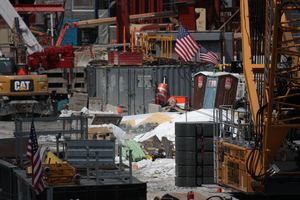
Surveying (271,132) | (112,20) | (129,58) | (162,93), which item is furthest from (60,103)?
(271,132)

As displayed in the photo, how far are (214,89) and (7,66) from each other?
10.2 metres

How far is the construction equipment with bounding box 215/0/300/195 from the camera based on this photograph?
57.7 ft

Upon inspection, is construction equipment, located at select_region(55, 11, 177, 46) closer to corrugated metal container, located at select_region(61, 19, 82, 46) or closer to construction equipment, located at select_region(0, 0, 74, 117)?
corrugated metal container, located at select_region(61, 19, 82, 46)

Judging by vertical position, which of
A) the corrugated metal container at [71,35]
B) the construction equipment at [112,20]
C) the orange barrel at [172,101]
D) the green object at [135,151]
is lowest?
the green object at [135,151]

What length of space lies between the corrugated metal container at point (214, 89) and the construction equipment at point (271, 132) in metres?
15.1

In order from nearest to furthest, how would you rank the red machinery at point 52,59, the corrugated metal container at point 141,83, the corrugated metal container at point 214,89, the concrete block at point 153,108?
the corrugated metal container at point 214,89 → the concrete block at point 153,108 → the corrugated metal container at point 141,83 → the red machinery at point 52,59

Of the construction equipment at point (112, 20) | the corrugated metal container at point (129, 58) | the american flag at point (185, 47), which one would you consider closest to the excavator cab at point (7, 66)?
the corrugated metal container at point (129, 58)

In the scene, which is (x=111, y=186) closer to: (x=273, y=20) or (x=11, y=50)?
(x=273, y=20)

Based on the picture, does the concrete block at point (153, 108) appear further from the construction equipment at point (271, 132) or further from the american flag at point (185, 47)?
the construction equipment at point (271, 132)

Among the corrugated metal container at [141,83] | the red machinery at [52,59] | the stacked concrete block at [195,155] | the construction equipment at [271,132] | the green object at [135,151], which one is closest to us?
the construction equipment at [271,132]

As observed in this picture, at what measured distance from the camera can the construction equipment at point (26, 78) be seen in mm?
34906

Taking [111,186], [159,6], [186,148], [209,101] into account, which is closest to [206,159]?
[186,148]

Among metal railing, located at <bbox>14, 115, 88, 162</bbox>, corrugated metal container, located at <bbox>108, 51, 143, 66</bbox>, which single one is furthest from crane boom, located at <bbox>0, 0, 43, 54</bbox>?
metal railing, located at <bbox>14, 115, 88, 162</bbox>

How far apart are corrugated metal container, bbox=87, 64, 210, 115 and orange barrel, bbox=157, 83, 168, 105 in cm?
34
